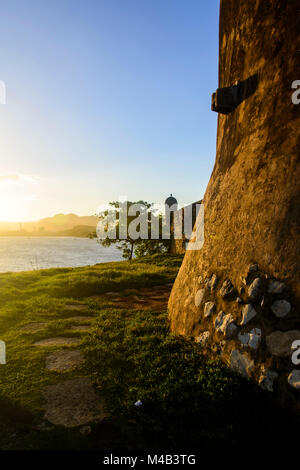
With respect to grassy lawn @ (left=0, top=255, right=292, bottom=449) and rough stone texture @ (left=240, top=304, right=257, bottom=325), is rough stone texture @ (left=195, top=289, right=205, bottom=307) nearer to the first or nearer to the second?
grassy lawn @ (left=0, top=255, right=292, bottom=449)

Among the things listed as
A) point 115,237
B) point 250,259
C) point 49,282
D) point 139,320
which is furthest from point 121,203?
point 250,259

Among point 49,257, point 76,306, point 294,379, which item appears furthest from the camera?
point 49,257

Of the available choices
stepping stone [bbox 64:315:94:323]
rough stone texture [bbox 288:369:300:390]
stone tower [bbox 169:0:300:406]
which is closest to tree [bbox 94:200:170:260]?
stepping stone [bbox 64:315:94:323]

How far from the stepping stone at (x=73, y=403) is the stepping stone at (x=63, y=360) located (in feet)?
1.36

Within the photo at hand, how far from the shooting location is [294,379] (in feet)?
9.17

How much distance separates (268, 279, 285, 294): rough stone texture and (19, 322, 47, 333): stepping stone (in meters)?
4.59

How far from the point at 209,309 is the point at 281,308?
1216 mm

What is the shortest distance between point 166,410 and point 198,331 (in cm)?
152

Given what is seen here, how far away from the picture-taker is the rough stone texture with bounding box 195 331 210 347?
4.02 meters

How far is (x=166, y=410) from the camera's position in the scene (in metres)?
2.95

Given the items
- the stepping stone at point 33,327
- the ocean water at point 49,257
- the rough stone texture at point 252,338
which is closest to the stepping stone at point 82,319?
the stepping stone at point 33,327

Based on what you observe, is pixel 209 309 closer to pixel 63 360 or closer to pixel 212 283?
pixel 212 283

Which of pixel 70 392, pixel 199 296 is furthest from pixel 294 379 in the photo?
pixel 70 392

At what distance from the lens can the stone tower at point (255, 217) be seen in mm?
3131
